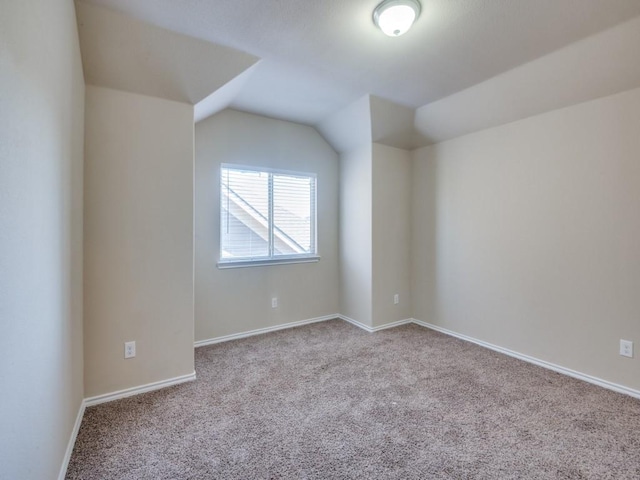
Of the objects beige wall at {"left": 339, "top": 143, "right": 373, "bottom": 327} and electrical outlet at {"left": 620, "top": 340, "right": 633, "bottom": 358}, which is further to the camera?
beige wall at {"left": 339, "top": 143, "right": 373, "bottom": 327}

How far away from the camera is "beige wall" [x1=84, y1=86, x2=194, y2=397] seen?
2092mm

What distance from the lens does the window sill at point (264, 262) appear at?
327cm

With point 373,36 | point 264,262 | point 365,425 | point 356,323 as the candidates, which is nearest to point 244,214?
point 264,262

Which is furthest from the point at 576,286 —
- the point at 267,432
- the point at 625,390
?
the point at 267,432

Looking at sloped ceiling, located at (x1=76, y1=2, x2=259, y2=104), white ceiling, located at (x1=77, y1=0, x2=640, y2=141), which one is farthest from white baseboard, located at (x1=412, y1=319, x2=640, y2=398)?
sloped ceiling, located at (x1=76, y1=2, x2=259, y2=104)

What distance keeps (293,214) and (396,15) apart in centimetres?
236

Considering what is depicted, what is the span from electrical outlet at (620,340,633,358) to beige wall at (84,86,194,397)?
10.7 ft

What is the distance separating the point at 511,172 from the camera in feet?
9.50

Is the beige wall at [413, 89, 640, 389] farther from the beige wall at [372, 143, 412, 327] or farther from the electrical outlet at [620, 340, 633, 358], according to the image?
the beige wall at [372, 143, 412, 327]

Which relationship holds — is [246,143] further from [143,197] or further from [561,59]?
[561,59]

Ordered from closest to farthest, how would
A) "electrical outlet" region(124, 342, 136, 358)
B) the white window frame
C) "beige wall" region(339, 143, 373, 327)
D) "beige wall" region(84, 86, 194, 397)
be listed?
"beige wall" region(84, 86, 194, 397) < "electrical outlet" region(124, 342, 136, 358) < the white window frame < "beige wall" region(339, 143, 373, 327)

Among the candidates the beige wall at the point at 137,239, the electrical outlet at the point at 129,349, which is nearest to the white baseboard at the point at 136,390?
the beige wall at the point at 137,239

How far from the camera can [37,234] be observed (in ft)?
3.83

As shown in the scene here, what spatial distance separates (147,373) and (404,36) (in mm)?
2993
